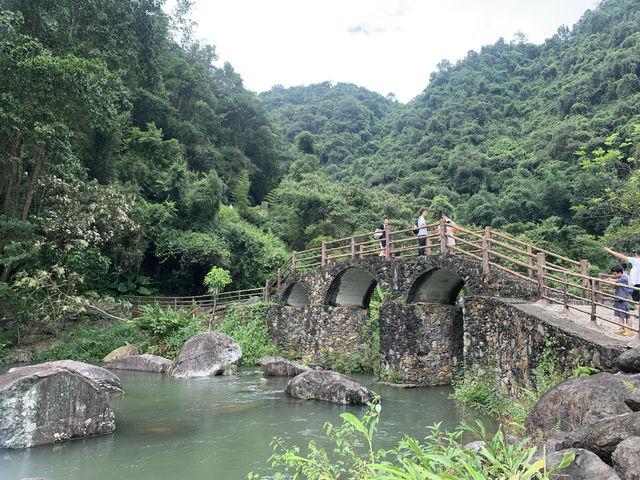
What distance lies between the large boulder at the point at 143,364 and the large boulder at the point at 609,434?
13312mm

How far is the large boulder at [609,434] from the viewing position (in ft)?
10.6

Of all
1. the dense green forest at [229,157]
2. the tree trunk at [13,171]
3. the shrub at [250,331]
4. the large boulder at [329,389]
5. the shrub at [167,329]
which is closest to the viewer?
the large boulder at [329,389]

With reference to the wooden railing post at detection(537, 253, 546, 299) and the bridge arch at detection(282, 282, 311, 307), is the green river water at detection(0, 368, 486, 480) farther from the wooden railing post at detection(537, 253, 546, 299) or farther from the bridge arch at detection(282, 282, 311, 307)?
the bridge arch at detection(282, 282, 311, 307)

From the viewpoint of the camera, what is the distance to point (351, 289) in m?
16.2

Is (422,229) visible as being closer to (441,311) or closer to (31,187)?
(441,311)

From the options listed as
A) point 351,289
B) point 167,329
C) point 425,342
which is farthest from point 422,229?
point 167,329

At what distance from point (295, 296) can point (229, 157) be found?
21971mm

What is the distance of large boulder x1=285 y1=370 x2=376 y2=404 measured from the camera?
376 inches

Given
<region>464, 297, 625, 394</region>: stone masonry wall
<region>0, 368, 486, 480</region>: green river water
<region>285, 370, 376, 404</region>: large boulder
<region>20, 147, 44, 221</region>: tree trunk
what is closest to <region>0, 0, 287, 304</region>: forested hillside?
<region>20, 147, 44, 221</region>: tree trunk

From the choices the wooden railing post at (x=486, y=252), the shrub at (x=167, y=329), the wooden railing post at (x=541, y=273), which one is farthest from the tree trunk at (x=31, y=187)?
the wooden railing post at (x=541, y=273)

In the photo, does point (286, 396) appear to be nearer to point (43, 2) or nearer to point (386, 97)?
point (43, 2)

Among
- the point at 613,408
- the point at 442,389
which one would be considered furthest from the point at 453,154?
the point at 613,408

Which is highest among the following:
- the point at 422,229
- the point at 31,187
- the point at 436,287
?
the point at 31,187

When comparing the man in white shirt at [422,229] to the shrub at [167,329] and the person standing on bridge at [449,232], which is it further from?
the shrub at [167,329]
